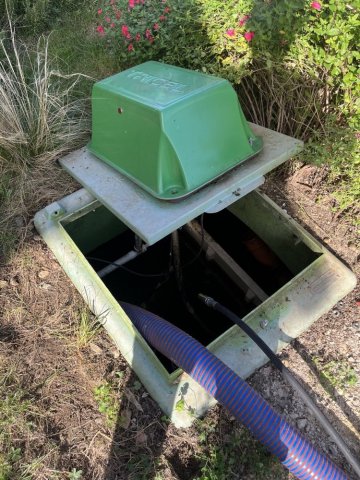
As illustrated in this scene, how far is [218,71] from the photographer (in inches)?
87.4

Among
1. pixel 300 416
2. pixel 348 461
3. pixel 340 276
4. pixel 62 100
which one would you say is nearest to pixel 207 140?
pixel 340 276

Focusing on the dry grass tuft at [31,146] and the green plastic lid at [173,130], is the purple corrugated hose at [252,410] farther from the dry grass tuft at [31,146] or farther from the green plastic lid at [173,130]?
the dry grass tuft at [31,146]

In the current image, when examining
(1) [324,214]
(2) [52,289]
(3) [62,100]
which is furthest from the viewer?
(3) [62,100]

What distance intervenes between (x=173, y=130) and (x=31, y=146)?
134 centimetres

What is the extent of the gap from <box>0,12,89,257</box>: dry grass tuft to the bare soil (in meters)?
0.38

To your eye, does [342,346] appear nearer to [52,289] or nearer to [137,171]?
[137,171]

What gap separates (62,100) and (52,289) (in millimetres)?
1452

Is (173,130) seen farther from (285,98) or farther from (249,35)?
(285,98)

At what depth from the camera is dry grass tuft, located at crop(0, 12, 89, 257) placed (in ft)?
6.97

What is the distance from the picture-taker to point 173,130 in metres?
1.41

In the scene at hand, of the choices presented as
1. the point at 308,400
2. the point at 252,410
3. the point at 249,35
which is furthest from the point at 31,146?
the point at 308,400

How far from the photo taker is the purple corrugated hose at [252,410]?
1.19m

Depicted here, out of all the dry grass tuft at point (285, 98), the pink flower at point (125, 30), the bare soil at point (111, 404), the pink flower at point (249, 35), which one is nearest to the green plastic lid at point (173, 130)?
the pink flower at point (249, 35)

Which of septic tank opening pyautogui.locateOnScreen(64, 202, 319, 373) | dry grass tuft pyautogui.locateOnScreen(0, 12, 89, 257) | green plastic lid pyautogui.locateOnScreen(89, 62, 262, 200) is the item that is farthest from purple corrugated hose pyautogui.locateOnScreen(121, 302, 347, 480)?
dry grass tuft pyautogui.locateOnScreen(0, 12, 89, 257)
